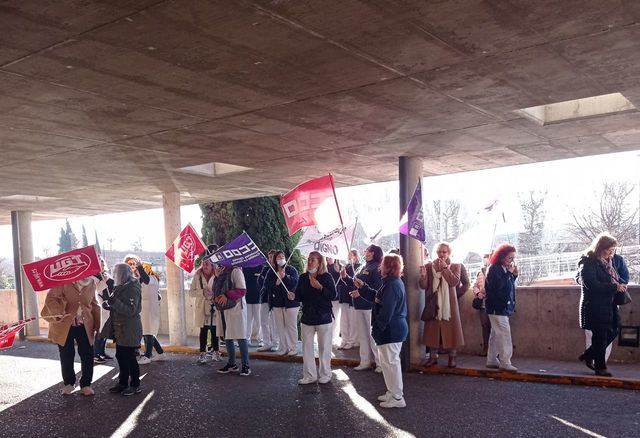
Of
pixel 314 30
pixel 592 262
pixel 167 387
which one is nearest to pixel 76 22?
pixel 314 30

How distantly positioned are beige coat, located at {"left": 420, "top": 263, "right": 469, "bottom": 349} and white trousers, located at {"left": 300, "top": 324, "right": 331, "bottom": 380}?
5.68 ft

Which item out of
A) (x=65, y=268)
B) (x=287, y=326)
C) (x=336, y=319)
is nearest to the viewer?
(x=65, y=268)

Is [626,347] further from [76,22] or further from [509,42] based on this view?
[76,22]

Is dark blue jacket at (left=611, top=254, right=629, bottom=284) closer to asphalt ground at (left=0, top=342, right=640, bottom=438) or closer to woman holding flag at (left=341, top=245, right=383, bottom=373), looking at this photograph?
asphalt ground at (left=0, top=342, right=640, bottom=438)

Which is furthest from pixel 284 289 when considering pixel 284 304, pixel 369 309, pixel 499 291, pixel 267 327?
pixel 499 291

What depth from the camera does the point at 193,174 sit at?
1134cm

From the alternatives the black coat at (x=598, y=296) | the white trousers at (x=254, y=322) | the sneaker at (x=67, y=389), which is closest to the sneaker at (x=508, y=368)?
the black coat at (x=598, y=296)

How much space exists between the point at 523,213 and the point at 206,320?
3736 cm

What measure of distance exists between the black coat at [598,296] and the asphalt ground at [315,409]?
88 centimetres

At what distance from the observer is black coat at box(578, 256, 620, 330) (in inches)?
312

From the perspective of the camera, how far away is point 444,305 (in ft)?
30.2

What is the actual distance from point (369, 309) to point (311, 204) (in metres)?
1.96

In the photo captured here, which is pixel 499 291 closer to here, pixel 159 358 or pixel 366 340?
pixel 366 340

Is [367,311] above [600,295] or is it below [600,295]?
below
